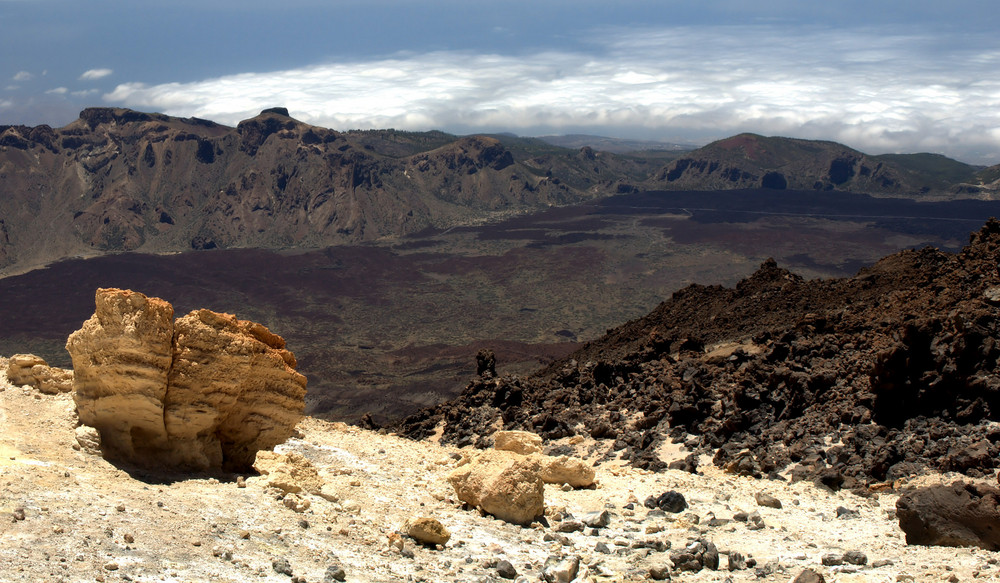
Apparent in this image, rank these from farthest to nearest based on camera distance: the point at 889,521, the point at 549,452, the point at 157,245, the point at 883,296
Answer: the point at 157,245
the point at 883,296
the point at 549,452
the point at 889,521

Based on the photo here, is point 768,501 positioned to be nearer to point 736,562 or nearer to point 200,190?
point 736,562

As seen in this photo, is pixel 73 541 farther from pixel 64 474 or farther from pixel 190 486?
pixel 190 486

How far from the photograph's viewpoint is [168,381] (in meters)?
10.3

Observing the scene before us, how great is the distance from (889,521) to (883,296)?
10393 mm

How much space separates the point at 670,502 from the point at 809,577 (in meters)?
3.48

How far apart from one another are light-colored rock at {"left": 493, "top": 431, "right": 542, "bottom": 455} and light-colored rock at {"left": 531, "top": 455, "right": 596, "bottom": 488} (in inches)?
64.3

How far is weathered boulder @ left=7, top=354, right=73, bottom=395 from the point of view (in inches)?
479

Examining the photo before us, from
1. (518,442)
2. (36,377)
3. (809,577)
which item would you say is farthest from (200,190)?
(809,577)

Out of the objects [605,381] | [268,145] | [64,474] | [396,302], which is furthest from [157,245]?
[64,474]

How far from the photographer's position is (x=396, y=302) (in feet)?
299

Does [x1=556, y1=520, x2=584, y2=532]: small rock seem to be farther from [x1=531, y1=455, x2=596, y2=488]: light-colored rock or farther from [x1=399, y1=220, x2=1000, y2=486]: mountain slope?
[x1=399, y1=220, x2=1000, y2=486]: mountain slope

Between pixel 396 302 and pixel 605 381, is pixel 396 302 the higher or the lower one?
the lower one

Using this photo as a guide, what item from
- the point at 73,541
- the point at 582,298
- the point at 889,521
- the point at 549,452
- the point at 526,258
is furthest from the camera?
the point at 526,258

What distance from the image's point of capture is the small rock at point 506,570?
27.6 ft
